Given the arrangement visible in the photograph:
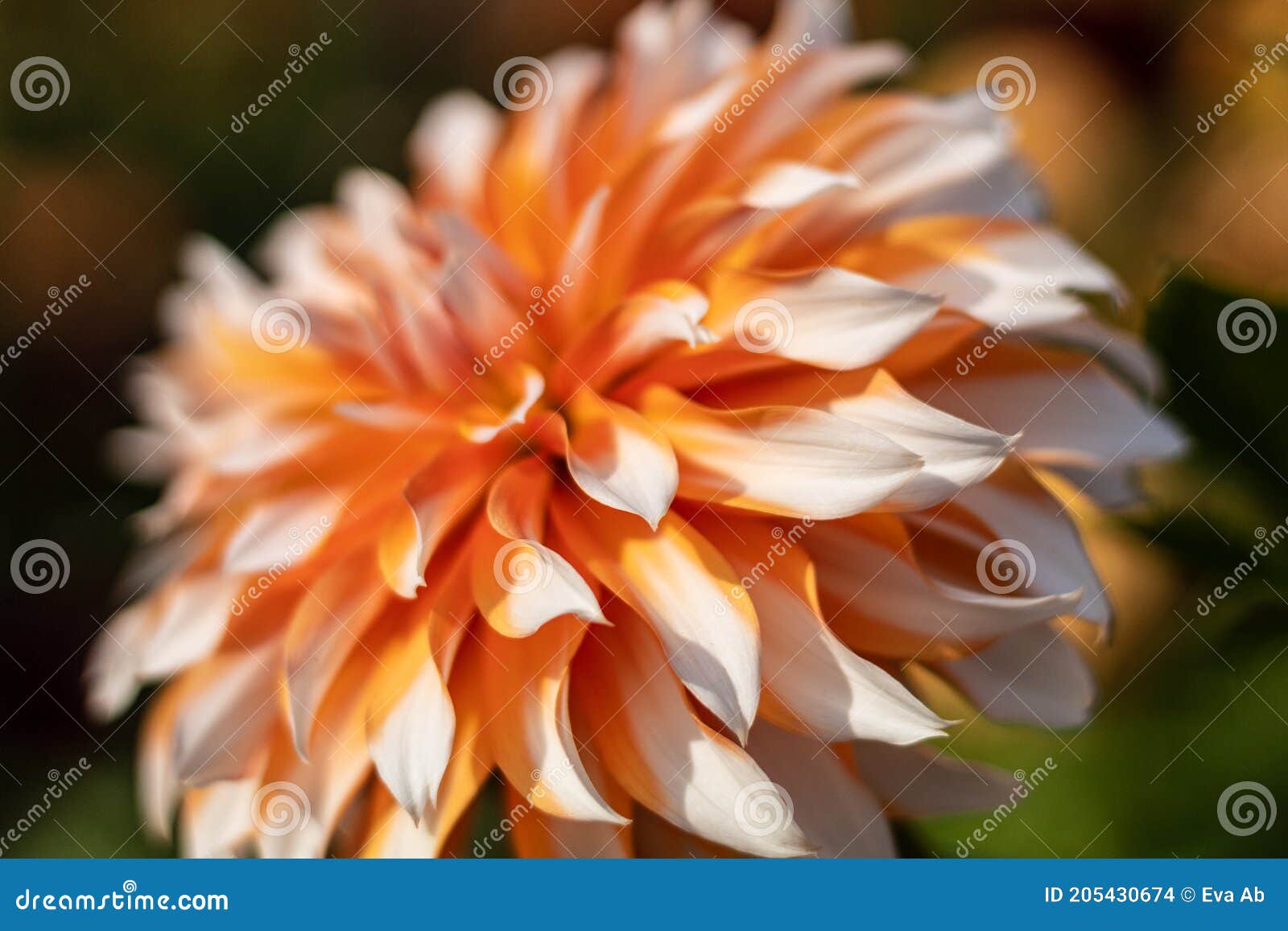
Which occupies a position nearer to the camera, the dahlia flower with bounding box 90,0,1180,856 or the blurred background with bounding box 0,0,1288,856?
the dahlia flower with bounding box 90,0,1180,856

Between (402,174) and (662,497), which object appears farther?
(402,174)

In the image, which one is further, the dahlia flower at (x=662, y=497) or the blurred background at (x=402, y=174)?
the blurred background at (x=402, y=174)

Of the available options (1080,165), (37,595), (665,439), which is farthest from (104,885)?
(1080,165)

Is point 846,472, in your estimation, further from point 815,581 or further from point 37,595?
point 37,595

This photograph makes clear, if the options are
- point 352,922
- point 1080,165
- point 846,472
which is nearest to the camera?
point 846,472
